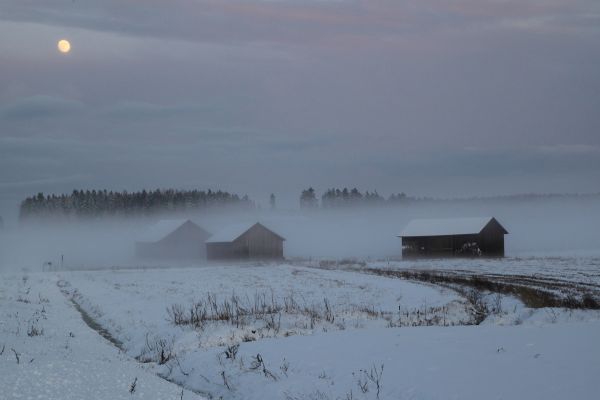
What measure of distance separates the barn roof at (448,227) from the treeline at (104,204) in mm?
93211

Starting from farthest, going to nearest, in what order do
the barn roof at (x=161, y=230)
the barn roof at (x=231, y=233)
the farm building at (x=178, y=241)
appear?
the barn roof at (x=161, y=230) < the farm building at (x=178, y=241) < the barn roof at (x=231, y=233)

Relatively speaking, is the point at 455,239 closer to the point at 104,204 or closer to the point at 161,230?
the point at 161,230

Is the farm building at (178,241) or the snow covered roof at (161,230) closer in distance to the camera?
the farm building at (178,241)

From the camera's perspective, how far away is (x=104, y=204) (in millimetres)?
162500

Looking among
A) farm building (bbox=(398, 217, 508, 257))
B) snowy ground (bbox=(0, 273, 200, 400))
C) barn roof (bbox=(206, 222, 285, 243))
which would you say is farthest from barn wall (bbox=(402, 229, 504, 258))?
snowy ground (bbox=(0, 273, 200, 400))

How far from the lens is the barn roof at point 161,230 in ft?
311

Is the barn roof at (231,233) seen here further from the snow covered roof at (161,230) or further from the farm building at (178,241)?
the snow covered roof at (161,230)

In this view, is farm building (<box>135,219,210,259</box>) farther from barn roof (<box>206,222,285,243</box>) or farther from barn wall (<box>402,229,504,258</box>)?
barn wall (<box>402,229,504,258</box>)

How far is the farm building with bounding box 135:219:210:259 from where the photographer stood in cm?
9456

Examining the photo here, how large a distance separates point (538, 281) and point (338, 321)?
22527 mm

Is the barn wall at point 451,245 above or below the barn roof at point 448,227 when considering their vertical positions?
below

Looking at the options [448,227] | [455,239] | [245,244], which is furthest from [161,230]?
[455,239]

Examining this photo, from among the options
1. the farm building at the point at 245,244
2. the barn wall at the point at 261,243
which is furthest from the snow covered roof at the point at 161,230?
the barn wall at the point at 261,243

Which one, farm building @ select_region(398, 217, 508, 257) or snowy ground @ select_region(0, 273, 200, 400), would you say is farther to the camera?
farm building @ select_region(398, 217, 508, 257)
